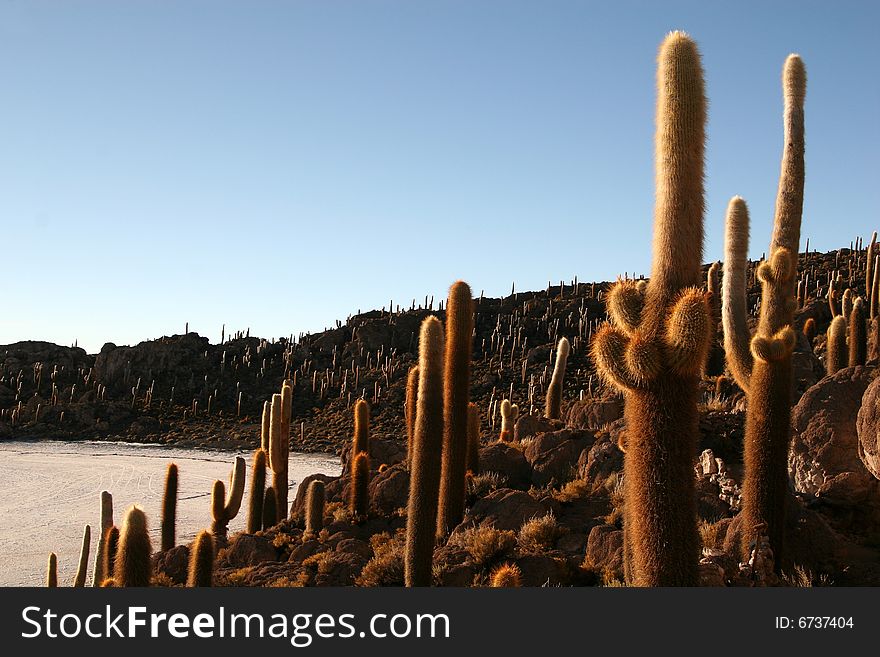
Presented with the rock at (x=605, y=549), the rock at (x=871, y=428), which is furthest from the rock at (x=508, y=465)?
the rock at (x=871, y=428)

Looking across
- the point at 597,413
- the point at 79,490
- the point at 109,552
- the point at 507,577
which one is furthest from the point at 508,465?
the point at 79,490

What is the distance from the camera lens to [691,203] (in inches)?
278

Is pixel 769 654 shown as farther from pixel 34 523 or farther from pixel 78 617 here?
pixel 34 523

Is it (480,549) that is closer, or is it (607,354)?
(607,354)

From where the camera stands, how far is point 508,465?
16.3m

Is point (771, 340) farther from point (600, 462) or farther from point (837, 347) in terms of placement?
point (837, 347)

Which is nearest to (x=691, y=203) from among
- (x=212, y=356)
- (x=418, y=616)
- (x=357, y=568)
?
(x=418, y=616)

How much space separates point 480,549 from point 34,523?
21127mm

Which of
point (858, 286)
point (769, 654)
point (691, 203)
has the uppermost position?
point (858, 286)

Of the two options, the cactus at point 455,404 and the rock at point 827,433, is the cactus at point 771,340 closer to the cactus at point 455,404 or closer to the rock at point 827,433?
the rock at point 827,433

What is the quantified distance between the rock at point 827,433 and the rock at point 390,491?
765 cm

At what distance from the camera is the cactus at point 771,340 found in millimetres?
9148

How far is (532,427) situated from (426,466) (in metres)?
8.66

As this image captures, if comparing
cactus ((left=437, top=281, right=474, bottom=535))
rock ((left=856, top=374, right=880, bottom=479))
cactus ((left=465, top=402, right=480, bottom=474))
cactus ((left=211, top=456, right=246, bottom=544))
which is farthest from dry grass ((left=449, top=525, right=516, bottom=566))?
cactus ((left=211, top=456, right=246, bottom=544))
